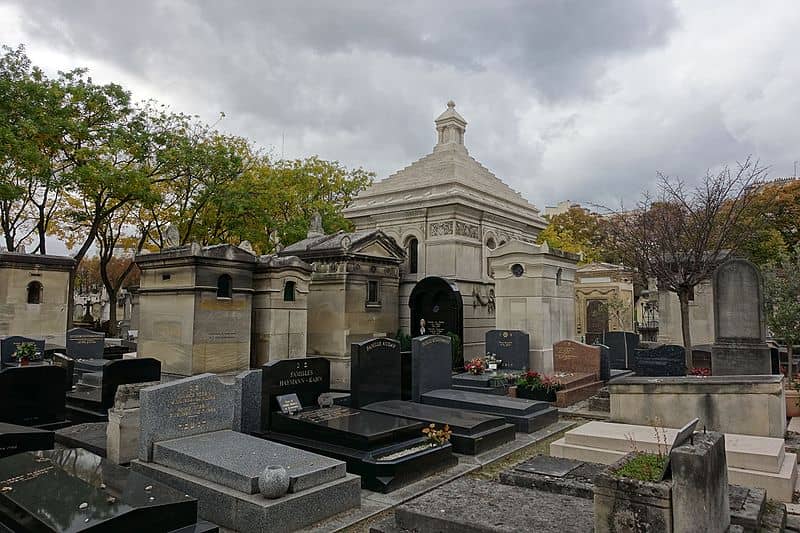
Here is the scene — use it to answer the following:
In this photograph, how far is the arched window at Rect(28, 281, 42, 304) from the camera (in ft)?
58.5

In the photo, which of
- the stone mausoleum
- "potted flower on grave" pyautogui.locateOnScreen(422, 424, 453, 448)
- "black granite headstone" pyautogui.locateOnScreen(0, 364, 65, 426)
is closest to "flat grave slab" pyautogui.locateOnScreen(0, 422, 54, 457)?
"black granite headstone" pyautogui.locateOnScreen(0, 364, 65, 426)

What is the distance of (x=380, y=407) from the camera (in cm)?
900

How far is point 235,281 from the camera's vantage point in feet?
39.7

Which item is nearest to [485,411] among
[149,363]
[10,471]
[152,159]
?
[149,363]

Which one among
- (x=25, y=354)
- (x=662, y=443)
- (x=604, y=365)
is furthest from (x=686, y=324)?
(x=25, y=354)

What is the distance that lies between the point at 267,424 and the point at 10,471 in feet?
11.0

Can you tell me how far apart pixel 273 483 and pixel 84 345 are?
14.1 meters

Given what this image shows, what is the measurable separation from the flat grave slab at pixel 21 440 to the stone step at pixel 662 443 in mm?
6485

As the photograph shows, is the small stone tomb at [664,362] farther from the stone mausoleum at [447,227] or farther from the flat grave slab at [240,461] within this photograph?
the flat grave slab at [240,461]

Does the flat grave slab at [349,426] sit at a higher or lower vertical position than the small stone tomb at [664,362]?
lower

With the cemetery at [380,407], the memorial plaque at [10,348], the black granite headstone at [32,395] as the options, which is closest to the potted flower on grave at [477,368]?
the cemetery at [380,407]

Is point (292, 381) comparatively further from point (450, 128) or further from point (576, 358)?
point (450, 128)

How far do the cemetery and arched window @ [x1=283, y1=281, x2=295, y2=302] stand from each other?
4 centimetres

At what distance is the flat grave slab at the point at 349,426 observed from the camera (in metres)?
6.88
